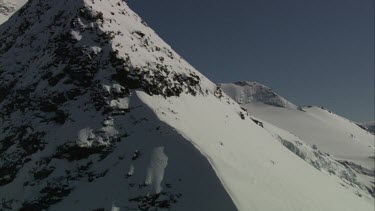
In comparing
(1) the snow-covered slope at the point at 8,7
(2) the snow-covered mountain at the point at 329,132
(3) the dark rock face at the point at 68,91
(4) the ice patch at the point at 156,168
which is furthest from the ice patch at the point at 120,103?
(2) the snow-covered mountain at the point at 329,132

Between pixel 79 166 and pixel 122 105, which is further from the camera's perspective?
pixel 122 105

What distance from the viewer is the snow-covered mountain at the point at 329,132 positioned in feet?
493

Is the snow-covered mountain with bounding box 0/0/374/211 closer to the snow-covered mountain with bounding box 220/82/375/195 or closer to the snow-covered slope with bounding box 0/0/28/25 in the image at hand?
the snow-covered slope with bounding box 0/0/28/25

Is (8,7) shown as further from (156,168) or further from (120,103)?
(156,168)

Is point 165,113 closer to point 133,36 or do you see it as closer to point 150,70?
point 150,70

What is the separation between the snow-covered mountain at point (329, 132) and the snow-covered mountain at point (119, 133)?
98.6 metres

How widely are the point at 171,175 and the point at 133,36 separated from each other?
18.6 metres

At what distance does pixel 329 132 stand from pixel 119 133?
5758 inches

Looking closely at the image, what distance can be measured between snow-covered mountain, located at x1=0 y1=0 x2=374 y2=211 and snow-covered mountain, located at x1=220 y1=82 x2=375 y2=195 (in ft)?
324

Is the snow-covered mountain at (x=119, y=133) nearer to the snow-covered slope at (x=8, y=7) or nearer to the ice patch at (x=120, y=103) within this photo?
the ice patch at (x=120, y=103)

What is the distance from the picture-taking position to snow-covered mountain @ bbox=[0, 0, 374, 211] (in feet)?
119

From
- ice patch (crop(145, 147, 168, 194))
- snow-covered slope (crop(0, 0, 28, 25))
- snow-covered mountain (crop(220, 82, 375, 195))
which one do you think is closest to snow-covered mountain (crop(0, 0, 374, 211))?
ice patch (crop(145, 147, 168, 194))

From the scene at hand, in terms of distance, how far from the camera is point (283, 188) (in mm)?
41750

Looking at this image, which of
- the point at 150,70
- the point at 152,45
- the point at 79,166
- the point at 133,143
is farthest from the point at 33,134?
the point at 152,45
